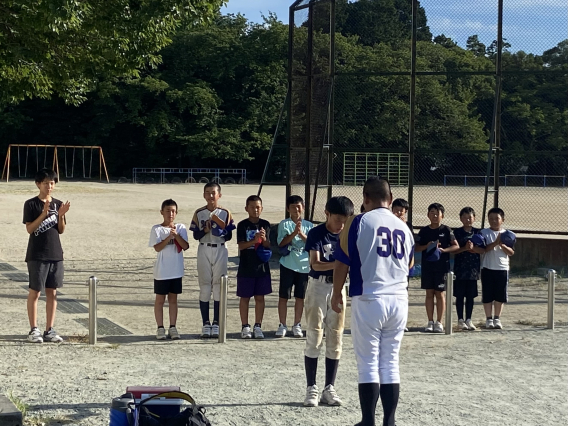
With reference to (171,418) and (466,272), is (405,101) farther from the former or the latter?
(171,418)

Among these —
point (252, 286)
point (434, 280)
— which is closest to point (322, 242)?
point (252, 286)

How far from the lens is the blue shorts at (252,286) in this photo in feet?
32.0

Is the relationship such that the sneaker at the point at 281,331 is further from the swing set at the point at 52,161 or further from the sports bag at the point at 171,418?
the swing set at the point at 52,161

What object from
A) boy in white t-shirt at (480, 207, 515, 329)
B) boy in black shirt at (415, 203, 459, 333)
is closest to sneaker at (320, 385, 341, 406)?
boy in black shirt at (415, 203, 459, 333)

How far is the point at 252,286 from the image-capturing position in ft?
32.1

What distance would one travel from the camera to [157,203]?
3266 cm

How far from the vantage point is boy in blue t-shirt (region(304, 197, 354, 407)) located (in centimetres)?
669

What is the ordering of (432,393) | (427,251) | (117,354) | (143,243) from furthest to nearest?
(143,243), (427,251), (117,354), (432,393)

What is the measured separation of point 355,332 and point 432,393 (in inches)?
70.9

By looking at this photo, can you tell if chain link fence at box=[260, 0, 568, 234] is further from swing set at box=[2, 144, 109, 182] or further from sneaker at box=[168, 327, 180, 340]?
swing set at box=[2, 144, 109, 182]

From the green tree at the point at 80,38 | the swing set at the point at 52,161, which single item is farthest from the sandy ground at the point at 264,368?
the swing set at the point at 52,161

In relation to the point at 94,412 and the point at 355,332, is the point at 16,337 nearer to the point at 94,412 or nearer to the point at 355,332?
the point at 94,412

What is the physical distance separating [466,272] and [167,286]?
155 inches

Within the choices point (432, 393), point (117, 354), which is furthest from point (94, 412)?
point (432, 393)
